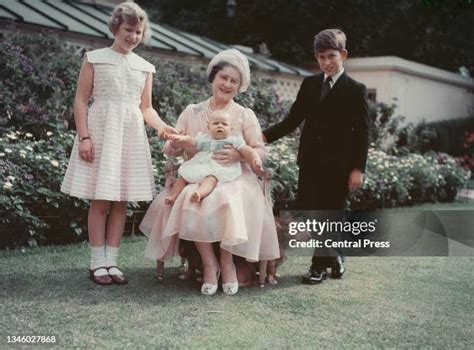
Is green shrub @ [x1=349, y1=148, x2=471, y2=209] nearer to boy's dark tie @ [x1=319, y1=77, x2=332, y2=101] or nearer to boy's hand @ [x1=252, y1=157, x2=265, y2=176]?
boy's dark tie @ [x1=319, y1=77, x2=332, y2=101]

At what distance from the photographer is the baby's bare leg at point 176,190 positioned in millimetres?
3297

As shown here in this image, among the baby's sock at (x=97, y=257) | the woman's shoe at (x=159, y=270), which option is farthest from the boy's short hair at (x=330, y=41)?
the baby's sock at (x=97, y=257)

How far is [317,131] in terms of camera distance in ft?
11.6

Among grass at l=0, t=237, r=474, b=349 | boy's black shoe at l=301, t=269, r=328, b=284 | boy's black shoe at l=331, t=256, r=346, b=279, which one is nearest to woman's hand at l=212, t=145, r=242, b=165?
grass at l=0, t=237, r=474, b=349

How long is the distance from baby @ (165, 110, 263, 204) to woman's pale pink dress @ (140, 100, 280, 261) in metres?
0.06

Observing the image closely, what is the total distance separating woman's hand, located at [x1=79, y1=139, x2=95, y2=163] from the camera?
10.6 ft

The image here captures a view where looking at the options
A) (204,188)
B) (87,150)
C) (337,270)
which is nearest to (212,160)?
(204,188)

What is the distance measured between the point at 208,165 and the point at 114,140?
1.81 feet

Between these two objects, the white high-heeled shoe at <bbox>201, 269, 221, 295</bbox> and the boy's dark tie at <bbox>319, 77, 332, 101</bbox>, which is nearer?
the white high-heeled shoe at <bbox>201, 269, 221, 295</bbox>

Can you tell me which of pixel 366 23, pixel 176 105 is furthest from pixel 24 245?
pixel 366 23

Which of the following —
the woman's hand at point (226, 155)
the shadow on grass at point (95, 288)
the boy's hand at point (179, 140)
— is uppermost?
the boy's hand at point (179, 140)

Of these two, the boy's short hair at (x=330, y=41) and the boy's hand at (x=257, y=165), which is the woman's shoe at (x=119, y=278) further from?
the boy's short hair at (x=330, y=41)

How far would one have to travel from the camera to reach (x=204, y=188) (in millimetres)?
3184

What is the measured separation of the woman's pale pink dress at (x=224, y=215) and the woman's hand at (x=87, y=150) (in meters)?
0.47
